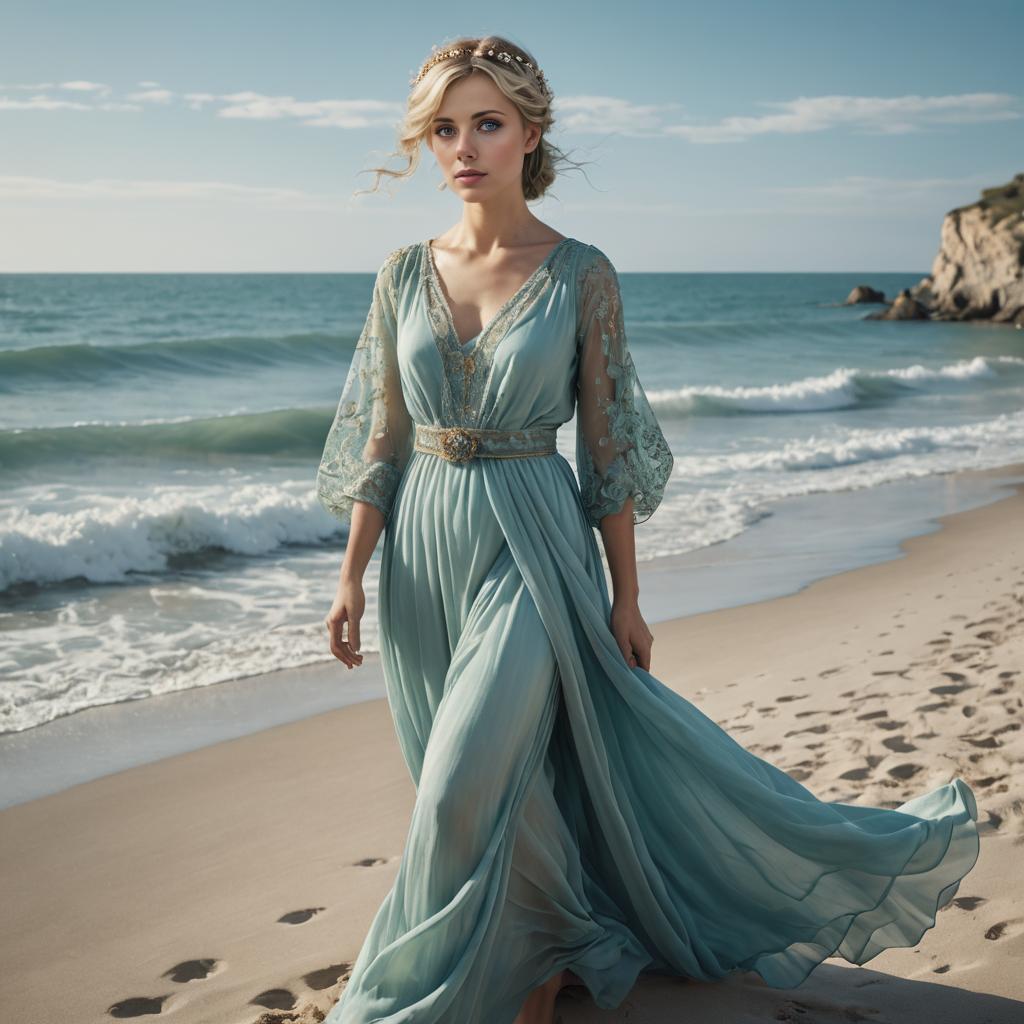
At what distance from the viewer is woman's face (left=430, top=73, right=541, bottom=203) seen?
2521mm

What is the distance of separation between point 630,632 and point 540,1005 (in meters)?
0.81

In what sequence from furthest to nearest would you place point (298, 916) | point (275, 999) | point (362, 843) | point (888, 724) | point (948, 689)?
point (948, 689)
point (888, 724)
point (362, 843)
point (298, 916)
point (275, 999)

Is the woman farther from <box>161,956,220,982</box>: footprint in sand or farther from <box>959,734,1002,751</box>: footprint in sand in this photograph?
<box>959,734,1002,751</box>: footprint in sand

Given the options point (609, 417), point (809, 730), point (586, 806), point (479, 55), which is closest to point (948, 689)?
point (809, 730)

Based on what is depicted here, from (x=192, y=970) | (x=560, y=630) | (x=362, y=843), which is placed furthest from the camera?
(x=362, y=843)

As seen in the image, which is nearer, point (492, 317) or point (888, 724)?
point (492, 317)

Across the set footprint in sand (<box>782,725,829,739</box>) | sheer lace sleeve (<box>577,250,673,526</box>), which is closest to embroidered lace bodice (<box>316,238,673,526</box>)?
sheer lace sleeve (<box>577,250,673,526</box>)

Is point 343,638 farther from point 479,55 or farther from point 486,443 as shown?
point 479,55

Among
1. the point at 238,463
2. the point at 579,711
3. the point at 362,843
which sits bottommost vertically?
the point at 362,843

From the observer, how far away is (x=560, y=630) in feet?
7.94

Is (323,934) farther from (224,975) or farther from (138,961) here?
(138,961)

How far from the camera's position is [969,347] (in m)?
34.8

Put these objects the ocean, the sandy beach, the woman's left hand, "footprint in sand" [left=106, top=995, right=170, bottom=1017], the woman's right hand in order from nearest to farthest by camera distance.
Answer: the woman's left hand
the woman's right hand
the sandy beach
"footprint in sand" [left=106, top=995, right=170, bottom=1017]
the ocean

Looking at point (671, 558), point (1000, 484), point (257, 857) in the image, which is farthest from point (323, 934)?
point (1000, 484)
